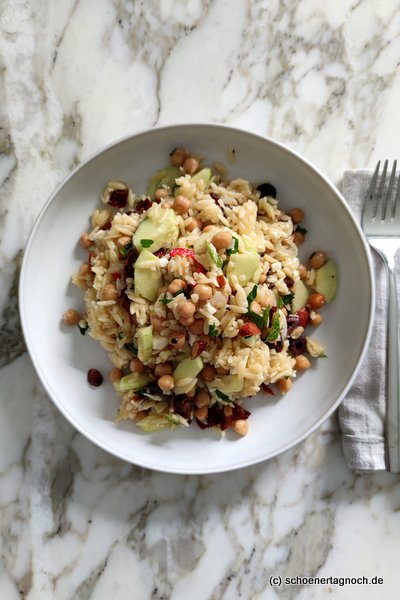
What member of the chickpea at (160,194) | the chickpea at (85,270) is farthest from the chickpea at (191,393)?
the chickpea at (160,194)

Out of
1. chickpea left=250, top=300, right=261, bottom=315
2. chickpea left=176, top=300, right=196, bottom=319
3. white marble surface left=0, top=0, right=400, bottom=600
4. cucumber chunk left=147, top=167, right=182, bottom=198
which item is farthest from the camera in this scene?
white marble surface left=0, top=0, right=400, bottom=600

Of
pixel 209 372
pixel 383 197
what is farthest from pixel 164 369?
pixel 383 197

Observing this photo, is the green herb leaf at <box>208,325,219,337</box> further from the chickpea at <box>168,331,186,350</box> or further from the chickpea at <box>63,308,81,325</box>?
the chickpea at <box>63,308,81,325</box>

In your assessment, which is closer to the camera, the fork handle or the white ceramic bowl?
the white ceramic bowl

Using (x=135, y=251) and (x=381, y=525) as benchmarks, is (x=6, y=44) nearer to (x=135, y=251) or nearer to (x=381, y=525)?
(x=135, y=251)

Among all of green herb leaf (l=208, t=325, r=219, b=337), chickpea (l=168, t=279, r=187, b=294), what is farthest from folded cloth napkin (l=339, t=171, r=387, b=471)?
chickpea (l=168, t=279, r=187, b=294)

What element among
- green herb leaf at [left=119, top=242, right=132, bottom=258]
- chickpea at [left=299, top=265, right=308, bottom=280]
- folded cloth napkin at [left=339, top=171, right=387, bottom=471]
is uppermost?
green herb leaf at [left=119, top=242, right=132, bottom=258]

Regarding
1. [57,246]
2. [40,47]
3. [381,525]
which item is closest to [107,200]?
→ [57,246]
